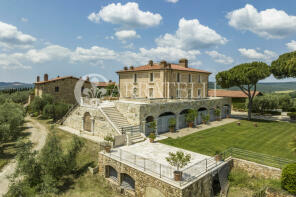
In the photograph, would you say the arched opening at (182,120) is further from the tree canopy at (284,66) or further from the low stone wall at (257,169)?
the tree canopy at (284,66)

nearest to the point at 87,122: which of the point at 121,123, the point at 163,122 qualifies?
the point at 121,123

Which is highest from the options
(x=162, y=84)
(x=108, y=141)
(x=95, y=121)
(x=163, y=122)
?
(x=162, y=84)

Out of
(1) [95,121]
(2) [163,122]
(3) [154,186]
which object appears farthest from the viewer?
(2) [163,122]

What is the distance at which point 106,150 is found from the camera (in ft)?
48.1

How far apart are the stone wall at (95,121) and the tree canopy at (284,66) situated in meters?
27.9

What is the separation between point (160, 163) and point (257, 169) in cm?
729

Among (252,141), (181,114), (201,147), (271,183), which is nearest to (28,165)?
(201,147)

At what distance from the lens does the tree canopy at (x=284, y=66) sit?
26862 millimetres

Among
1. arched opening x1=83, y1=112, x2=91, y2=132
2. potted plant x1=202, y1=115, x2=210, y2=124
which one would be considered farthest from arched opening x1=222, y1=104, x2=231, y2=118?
arched opening x1=83, y1=112, x2=91, y2=132

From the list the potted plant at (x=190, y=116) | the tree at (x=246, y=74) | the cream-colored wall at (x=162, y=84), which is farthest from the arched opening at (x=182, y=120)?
the tree at (x=246, y=74)

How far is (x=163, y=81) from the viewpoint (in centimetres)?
2805

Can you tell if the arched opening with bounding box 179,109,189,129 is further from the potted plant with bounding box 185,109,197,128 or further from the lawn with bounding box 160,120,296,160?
the lawn with bounding box 160,120,296,160

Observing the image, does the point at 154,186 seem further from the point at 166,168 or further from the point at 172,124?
the point at 172,124

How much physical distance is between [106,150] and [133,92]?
738 inches
